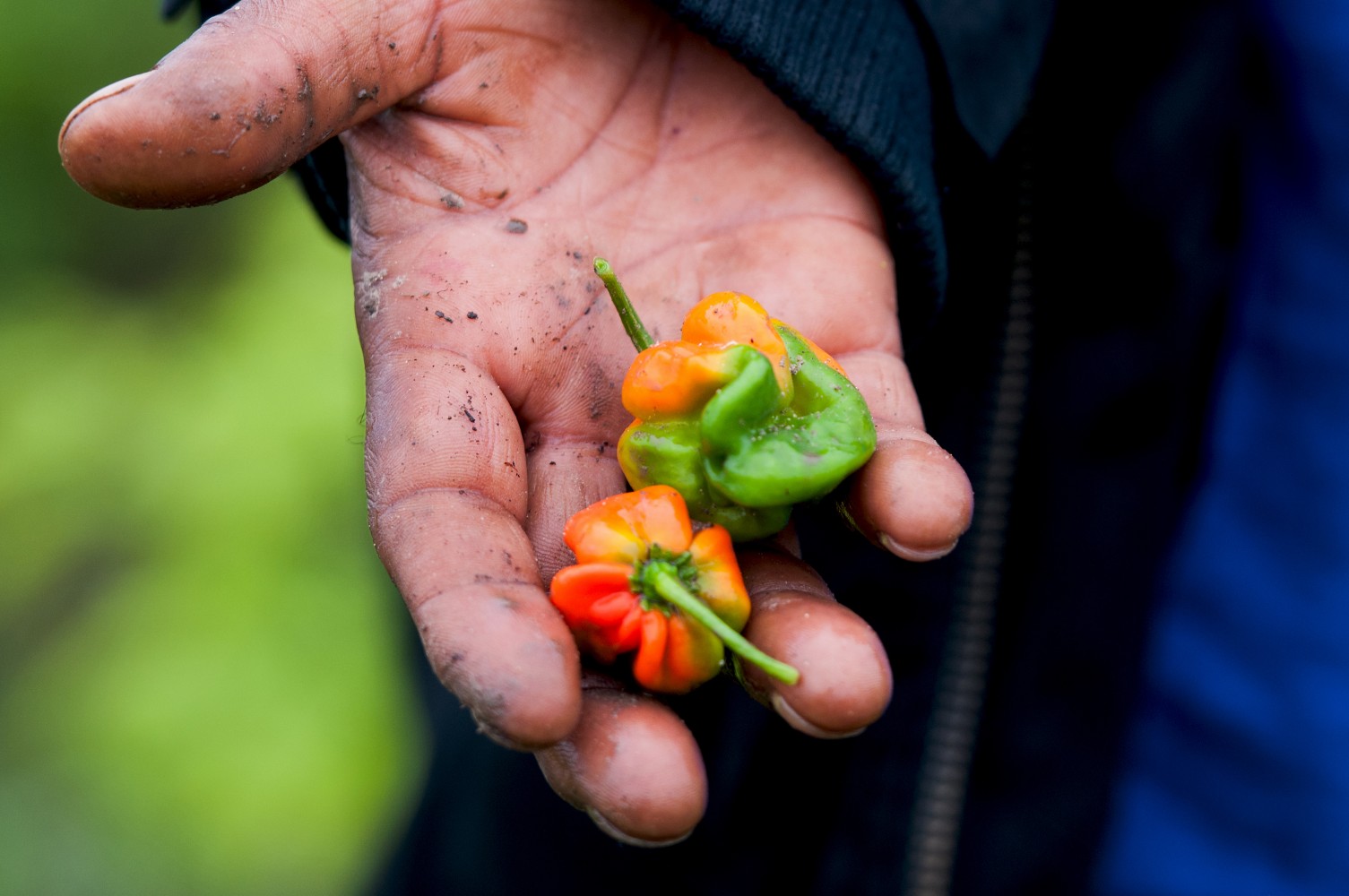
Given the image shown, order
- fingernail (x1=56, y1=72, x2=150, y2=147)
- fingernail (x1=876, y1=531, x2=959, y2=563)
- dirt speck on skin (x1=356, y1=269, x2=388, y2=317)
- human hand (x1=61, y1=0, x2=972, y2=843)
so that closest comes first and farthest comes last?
1. human hand (x1=61, y1=0, x2=972, y2=843)
2. fingernail (x1=56, y1=72, x2=150, y2=147)
3. fingernail (x1=876, y1=531, x2=959, y2=563)
4. dirt speck on skin (x1=356, y1=269, x2=388, y2=317)

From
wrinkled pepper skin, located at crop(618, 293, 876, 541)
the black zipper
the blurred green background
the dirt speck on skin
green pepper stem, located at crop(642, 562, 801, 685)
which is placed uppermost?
the dirt speck on skin

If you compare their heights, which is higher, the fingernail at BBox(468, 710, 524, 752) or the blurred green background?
the fingernail at BBox(468, 710, 524, 752)

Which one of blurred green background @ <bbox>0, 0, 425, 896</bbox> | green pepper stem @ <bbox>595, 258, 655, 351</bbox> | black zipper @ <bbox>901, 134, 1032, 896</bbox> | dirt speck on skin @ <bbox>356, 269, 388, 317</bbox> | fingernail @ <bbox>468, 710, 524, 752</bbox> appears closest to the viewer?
fingernail @ <bbox>468, 710, 524, 752</bbox>

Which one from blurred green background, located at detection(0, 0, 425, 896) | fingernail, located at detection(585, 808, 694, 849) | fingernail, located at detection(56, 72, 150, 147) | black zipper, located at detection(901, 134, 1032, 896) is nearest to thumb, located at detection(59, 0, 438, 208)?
fingernail, located at detection(56, 72, 150, 147)

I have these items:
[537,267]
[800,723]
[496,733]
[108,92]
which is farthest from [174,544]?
[800,723]

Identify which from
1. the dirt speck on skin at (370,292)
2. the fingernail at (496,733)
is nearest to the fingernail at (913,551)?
the fingernail at (496,733)

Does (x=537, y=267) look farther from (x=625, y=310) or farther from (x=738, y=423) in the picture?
(x=738, y=423)

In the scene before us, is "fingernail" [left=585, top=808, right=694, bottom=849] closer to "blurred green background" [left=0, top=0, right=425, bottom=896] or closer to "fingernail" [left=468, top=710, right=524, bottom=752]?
"fingernail" [left=468, top=710, right=524, bottom=752]

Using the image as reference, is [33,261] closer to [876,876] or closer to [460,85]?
[460,85]
